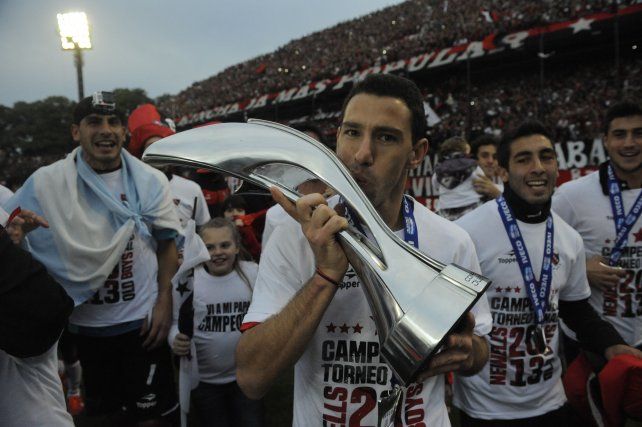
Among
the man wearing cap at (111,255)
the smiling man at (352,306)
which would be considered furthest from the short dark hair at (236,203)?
the smiling man at (352,306)

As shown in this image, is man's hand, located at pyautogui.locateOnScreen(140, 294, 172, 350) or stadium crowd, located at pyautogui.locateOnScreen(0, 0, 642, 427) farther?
man's hand, located at pyautogui.locateOnScreen(140, 294, 172, 350)

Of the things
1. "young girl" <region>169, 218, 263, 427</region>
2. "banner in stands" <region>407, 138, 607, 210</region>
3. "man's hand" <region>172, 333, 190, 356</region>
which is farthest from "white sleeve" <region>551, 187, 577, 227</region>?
"banner in stands" <region>407, 138, 607, 210</region>

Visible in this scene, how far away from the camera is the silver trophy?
0.86 metres

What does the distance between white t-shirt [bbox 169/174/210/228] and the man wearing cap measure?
1217 millimetres

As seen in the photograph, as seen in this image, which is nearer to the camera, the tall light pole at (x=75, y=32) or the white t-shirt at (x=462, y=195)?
the white t-shirt at (x=462, y=195)

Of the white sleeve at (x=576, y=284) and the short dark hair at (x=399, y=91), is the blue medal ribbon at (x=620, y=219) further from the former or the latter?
the short dark hair at (x=399, y=91)

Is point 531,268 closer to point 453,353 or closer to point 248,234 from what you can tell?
point 453,353

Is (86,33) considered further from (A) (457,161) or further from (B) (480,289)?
(B) (480,289)

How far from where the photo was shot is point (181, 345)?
9.53 feet

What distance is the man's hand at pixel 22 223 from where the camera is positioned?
6.98ft

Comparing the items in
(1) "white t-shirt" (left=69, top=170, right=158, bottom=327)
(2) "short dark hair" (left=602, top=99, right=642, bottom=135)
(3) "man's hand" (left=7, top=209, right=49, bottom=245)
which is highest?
(2) "short dark hair" (left=602, top=99, right=642, bottom=135)

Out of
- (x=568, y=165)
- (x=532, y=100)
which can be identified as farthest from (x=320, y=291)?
(x=532, y=100)

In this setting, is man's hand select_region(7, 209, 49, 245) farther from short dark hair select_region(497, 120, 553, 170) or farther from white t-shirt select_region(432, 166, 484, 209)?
white t-shirt select_region(432, 166, 484, 209)

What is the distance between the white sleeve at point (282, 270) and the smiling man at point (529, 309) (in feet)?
4.80
